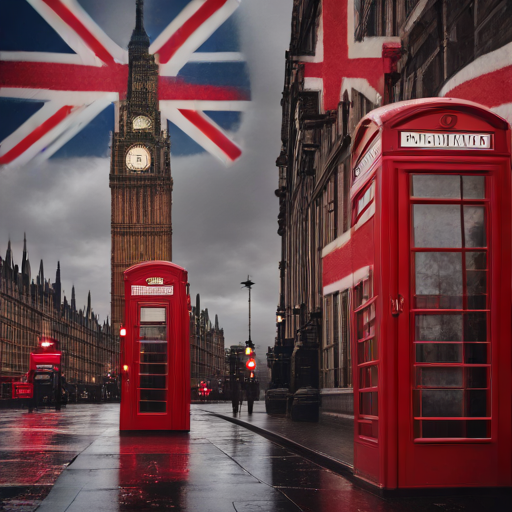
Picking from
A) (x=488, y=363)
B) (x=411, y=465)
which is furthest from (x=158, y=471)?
(x=488, y=363)

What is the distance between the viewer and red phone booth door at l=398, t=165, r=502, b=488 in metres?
6.02

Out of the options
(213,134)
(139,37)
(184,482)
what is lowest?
(184,482)

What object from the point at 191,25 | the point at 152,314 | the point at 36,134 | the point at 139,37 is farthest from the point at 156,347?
the point at 139,37

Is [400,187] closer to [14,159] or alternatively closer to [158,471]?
[158,471]

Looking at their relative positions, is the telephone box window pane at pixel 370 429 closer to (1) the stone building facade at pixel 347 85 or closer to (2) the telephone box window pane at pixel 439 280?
(2) the telephone box window pane at pixel 439 280

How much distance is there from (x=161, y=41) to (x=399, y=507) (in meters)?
12.1

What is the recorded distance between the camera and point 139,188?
12675 centimetres

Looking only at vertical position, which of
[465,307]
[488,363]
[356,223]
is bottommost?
[488,363]

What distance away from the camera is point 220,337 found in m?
176

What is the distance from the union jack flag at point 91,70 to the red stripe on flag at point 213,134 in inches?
0.9

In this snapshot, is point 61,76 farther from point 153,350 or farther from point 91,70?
point 153,350

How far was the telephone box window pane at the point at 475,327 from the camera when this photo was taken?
6.14m

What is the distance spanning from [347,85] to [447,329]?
29.0 feet

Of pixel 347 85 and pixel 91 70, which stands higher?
pixel 91 70
